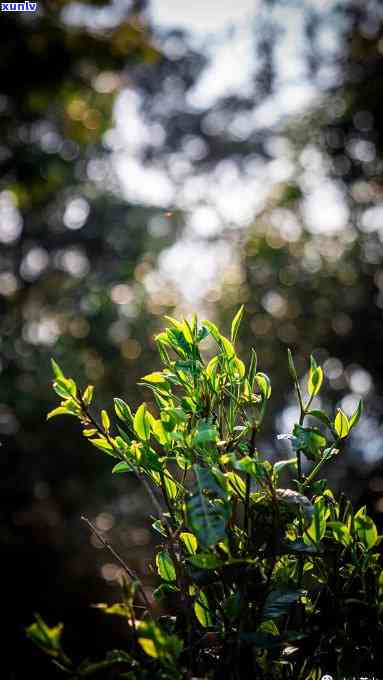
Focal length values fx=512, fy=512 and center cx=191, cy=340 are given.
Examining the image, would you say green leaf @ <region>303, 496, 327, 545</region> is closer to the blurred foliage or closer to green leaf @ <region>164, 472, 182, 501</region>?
green leaf @ <region>164, 472, 182, 501</region>

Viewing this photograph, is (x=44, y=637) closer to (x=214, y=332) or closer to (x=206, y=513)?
(x=206, y=513)

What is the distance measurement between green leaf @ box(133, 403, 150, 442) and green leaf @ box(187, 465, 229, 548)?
117 millimetres

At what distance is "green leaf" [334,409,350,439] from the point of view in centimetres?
85

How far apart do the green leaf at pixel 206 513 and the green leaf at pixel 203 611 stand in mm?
188

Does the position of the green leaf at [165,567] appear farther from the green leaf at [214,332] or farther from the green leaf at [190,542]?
the green leaf at [214,332]

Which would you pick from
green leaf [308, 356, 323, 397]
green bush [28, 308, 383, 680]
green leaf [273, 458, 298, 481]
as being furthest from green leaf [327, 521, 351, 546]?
green leaf [308, 356, 323, 397]

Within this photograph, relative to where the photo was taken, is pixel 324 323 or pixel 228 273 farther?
pixel 228 273

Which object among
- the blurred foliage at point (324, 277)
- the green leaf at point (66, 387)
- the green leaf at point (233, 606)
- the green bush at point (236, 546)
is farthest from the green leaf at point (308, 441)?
the blurred foliage at point (324, 277)

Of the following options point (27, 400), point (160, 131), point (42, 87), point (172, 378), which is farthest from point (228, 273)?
point (172, 378)

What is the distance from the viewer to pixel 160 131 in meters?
→ 10.5

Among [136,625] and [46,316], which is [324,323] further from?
[136,625]

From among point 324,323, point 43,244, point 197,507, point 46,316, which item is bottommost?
point 324,323

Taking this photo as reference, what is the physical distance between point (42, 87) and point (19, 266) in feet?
23.6

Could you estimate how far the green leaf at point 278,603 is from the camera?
0.72 meters
